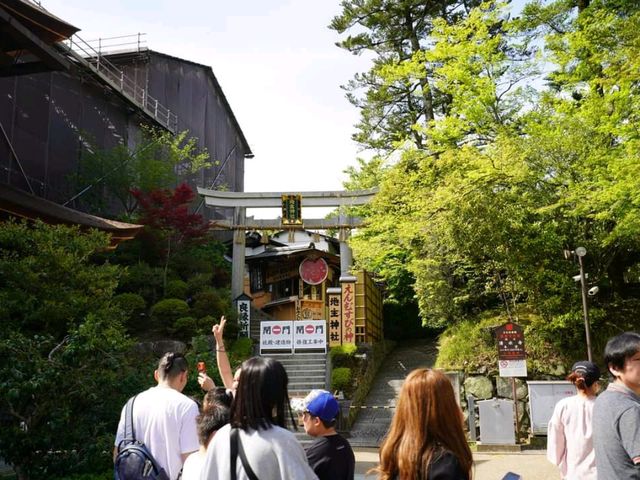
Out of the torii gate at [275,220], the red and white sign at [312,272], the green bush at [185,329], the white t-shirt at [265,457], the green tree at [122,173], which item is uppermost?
the green tree at [122,173]

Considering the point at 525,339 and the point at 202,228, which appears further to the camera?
the point at 202,228

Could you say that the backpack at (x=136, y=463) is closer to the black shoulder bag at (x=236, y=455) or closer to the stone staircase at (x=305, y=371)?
the black shoulder bag at (x=236, y=455)

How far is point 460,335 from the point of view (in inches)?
604

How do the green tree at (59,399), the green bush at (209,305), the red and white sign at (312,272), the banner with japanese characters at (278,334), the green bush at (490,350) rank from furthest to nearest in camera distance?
the red and white sign at (312,272) < the green bush at (209,305) < the banner with japanese characters at (278,334) < the green bush at (490,350) < the green tree at (59,399)

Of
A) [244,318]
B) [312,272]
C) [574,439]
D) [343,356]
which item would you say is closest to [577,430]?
[574,439]

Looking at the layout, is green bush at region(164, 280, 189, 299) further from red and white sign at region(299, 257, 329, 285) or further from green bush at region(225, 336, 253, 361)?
red and white sign at region(299, 257, 329, 285)

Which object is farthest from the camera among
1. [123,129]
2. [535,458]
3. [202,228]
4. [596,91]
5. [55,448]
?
[123,129]

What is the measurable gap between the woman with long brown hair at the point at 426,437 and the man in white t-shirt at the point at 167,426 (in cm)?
182

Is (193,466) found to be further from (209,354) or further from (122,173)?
(122,173)

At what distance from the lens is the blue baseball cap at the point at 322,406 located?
3.35 m

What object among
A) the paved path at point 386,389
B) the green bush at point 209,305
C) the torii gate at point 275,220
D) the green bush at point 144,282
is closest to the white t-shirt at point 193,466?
the paved path at point 386,389

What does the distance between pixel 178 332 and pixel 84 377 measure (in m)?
10.4

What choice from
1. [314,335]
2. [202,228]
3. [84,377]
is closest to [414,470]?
[84,377]

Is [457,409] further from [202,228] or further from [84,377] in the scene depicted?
[202,228]
